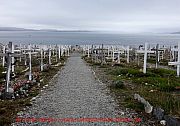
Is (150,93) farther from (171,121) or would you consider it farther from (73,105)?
(171,121)

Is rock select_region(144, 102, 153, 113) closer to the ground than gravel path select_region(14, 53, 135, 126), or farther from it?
farther from it

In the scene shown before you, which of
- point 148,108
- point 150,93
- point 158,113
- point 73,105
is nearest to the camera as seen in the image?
point 158,113

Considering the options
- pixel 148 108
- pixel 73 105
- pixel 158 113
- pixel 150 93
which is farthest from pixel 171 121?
pixel 150 93

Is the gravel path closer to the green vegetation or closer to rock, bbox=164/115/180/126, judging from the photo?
the green vegetation

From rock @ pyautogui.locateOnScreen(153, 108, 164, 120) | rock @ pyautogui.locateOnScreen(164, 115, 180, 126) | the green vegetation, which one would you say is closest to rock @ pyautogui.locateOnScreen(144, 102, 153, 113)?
the green vegetation

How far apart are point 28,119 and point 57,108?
1667 mm

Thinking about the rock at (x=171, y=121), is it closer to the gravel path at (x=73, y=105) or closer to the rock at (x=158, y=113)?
the rock at (x=158, y=113)

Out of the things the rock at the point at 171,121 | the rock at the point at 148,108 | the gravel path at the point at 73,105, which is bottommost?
the gravel path at the point at 73,105

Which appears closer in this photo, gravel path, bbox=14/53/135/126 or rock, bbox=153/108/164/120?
rock, bbox=153/108/164/120

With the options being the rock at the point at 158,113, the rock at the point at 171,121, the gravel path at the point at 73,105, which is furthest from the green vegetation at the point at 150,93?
the gravel path at the point at 73,105

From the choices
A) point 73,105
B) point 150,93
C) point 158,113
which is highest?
point 158,113

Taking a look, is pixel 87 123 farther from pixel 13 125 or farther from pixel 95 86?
pixel 95 86

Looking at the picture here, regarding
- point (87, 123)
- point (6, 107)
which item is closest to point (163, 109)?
point (87, 123)

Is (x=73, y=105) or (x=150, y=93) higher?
(x=150, y=93)
